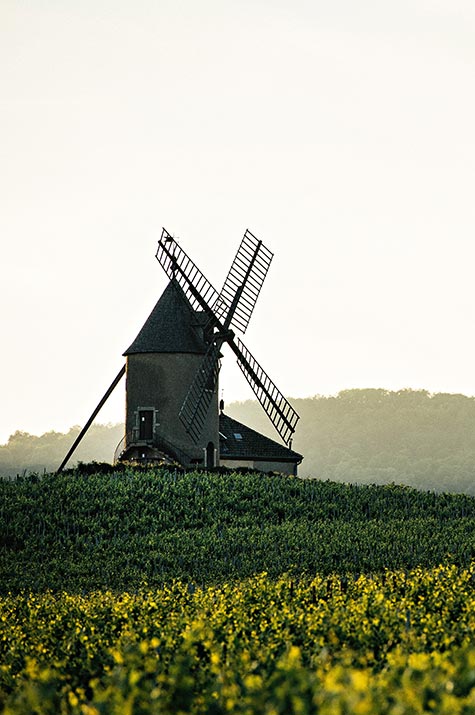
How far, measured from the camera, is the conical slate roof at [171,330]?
44094mm

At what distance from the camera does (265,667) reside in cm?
1163

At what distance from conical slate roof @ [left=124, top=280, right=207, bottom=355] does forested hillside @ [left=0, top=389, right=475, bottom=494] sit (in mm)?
76528

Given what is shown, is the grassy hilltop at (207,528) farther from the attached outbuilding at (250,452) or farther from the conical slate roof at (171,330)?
the attached outbuilding at (250,452)

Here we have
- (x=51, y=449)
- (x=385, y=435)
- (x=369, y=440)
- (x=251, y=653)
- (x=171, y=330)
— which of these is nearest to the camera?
(x=251, y=653)

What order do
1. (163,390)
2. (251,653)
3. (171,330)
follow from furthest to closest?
(171,330) → (163,390) → (251,653)

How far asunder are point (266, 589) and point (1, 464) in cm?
12960

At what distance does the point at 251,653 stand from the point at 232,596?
22.5ft

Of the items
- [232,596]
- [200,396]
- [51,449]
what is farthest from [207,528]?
[51,449]

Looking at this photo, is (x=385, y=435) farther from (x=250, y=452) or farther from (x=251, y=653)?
(x=251, y=653)

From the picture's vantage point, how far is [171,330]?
44656 millimetres

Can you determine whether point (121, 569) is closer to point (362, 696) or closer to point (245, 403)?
point (362, 696)

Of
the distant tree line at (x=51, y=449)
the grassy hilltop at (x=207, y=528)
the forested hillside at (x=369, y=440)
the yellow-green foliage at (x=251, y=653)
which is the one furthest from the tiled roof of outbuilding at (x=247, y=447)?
the distant tree line at (x=51, y=449)

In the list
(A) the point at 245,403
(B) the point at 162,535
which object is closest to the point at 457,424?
(A) the point at 245,403

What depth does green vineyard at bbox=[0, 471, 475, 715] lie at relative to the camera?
9.05 meters
